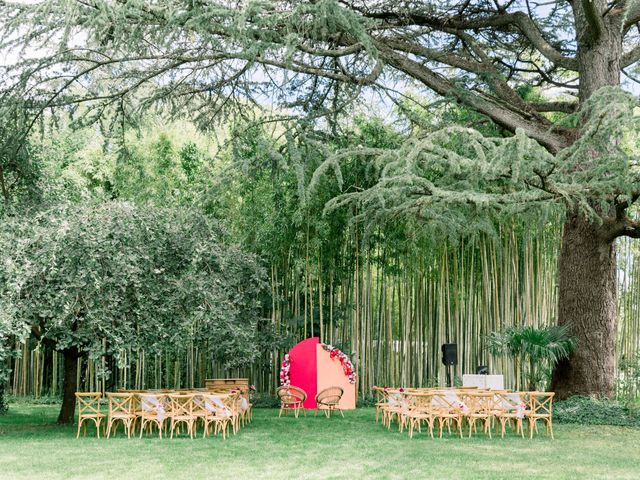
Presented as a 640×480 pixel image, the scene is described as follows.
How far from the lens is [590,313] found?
10227mm

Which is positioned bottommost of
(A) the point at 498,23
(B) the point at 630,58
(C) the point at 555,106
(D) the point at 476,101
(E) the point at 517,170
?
(E) the point at 517,170

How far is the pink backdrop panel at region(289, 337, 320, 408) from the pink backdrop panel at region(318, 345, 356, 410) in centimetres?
8

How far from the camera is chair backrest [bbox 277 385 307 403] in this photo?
10.3 metres

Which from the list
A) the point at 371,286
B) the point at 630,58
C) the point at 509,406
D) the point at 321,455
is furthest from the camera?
the point at 371,286

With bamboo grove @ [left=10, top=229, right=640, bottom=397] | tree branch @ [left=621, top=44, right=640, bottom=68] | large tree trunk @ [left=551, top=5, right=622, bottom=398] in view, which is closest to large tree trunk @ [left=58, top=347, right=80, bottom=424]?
bamboo grove @ [left=10, top=229, right=640, bottom=397]

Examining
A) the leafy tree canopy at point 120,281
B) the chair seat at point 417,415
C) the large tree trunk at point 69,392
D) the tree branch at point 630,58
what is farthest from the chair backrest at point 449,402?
the tree branch at point 630,58

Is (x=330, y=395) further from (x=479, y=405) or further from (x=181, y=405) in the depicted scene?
(x=181, y=405)

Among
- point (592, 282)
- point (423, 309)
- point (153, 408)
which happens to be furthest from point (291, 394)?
point (592, 282)

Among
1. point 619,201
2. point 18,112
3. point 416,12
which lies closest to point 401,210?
point 619,201

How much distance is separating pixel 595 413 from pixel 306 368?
3999 mm

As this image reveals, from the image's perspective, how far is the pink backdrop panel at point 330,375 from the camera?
11.1m

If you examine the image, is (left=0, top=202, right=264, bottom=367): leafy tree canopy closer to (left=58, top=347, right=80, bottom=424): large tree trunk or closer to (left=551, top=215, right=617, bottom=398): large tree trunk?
(left=58, top=347, right=80, bottom=424): large tree trunk

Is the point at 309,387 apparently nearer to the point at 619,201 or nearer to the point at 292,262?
the point at 292,262

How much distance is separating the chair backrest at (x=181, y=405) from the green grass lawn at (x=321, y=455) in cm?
33
